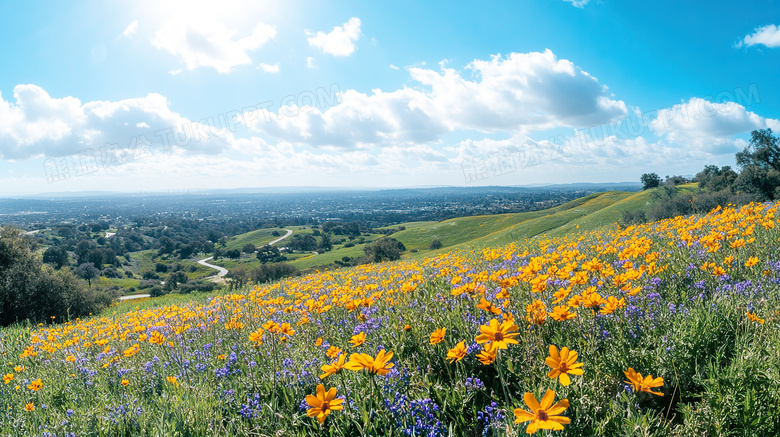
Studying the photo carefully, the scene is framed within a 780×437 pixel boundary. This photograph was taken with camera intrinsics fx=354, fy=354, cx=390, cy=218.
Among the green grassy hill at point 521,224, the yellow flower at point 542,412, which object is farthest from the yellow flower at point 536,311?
the green grassy hill at point 521,224

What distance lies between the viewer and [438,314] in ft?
13.2

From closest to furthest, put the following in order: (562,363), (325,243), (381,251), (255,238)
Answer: (562,363), (381,251), (325,243), (255,238)

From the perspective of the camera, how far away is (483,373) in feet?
10.5

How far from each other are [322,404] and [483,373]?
5.70 ft

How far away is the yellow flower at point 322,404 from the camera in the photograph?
1.88 meters

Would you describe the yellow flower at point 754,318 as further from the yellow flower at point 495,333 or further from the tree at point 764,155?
the tree at point 764,155

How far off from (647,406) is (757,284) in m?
2.42

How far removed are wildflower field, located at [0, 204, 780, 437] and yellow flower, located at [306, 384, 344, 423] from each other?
0.04 ft

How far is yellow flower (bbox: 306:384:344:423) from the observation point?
1876mm

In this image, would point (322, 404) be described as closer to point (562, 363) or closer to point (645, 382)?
point (562, 363)

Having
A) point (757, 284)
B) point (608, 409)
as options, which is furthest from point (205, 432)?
point (757, 284)

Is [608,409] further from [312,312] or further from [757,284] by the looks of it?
[312,312]

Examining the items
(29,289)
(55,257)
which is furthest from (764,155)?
(55,257)

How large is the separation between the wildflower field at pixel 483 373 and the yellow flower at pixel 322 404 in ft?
0.04
